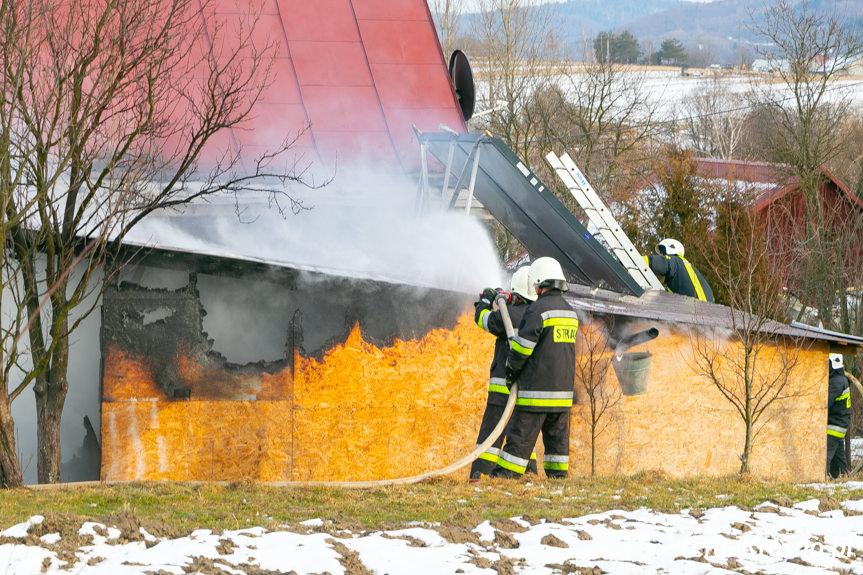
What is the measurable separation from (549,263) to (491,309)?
63 cm

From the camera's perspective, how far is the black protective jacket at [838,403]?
438 inches

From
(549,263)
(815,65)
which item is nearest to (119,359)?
(549,263)

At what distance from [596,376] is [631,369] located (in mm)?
359

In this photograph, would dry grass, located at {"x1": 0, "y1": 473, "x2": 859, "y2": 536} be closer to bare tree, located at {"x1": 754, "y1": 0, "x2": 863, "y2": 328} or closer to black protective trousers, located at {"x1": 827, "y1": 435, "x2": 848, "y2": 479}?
black protective trousers, located at {"x1": 827, "y1": 435, "x2": 848, "y2": 479}

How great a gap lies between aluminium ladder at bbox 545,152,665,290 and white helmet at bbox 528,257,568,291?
10.7 ft

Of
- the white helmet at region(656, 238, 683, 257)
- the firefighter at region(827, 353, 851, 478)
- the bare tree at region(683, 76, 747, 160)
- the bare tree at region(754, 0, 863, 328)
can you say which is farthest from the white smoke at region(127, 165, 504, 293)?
the bare tree at region(683, 76, 747, 160)

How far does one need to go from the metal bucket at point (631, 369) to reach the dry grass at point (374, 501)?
2.03m

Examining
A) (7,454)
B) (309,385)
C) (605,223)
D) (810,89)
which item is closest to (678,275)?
(605,223)

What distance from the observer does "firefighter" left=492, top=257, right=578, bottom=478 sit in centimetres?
708

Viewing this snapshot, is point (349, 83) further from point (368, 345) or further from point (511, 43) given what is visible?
point (511, 43)

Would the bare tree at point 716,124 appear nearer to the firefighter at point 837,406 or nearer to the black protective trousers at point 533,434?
the firefighter at point 837,406

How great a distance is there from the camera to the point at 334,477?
27.6 ft

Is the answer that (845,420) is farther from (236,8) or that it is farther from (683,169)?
(236,8)

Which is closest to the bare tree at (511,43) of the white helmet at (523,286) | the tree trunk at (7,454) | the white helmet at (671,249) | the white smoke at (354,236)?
the white helmet at (671,249)
